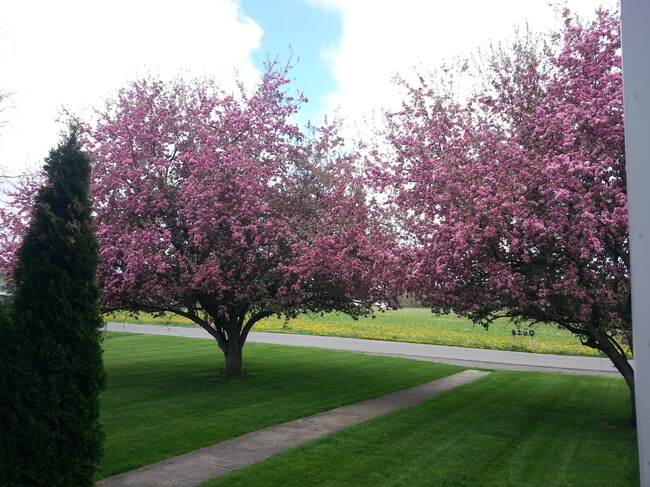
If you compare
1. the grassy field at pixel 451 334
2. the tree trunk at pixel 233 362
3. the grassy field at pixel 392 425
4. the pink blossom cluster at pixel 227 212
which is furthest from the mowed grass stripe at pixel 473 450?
the grassy field at pixel 451 334

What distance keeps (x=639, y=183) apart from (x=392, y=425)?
24.6 feet

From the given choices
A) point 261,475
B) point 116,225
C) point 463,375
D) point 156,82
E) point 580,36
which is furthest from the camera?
point 463,375

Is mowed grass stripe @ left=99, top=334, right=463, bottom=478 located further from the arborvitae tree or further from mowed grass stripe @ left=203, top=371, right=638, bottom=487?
mowed grass stripe @ left=203, top=371, right=638, bottom=487

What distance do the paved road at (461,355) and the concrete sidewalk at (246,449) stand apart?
9072mm

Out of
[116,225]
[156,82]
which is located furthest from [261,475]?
[156,82]

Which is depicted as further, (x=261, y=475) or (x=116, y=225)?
(x=116, y=225)

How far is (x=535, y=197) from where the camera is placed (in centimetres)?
911

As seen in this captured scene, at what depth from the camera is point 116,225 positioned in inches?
498

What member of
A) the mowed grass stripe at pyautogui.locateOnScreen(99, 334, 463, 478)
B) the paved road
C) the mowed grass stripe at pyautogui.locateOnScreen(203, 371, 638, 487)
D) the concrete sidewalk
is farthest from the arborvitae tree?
the paved road

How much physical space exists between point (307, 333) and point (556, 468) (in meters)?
24.9

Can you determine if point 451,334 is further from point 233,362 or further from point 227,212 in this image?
point 227,212

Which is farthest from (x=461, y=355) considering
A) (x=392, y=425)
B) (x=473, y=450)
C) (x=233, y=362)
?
(x=473, y=450)

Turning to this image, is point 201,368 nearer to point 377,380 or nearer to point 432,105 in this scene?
point 377,380

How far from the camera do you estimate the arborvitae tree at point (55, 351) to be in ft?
17.6
